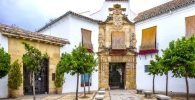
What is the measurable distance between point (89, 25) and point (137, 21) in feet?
13.8

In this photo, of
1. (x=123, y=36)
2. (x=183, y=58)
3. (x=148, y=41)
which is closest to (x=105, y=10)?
(x=123, y=36)

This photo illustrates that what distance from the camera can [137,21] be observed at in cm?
2781

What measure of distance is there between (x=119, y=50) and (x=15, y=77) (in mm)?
11757

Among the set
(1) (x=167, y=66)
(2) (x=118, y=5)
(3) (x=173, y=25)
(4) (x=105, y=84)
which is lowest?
(4) (x=105, y=84)

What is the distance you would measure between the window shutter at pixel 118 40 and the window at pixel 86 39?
8.05 ft

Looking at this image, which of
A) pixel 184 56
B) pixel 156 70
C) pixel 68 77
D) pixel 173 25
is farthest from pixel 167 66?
pixel 68 77

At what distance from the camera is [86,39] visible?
25953 mm

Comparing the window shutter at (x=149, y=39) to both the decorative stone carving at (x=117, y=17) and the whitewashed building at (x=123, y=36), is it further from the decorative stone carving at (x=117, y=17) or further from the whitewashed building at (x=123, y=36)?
the decorative stone carving at (x=117, y=17)

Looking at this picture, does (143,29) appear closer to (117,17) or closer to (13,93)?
(117,17)

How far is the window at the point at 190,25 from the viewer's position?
2165 cm

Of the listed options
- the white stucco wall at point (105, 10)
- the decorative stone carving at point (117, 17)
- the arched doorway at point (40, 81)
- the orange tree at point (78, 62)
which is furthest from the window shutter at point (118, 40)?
the orange tree at point (78, 62)

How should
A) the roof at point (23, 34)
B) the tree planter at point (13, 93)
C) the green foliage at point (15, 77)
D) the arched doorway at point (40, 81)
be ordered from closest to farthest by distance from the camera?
the roof at point (23, 34), the green foliage at point (15, 77), the tree planter at point (13, 93), the arched doorway at point (40, 81)

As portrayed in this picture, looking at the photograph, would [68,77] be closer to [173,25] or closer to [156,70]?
[156,70]

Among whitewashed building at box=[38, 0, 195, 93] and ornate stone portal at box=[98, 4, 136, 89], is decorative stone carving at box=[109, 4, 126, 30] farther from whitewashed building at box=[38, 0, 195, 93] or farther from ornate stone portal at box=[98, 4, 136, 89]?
whitewashed building at box=[38, 0, 195, 93]
